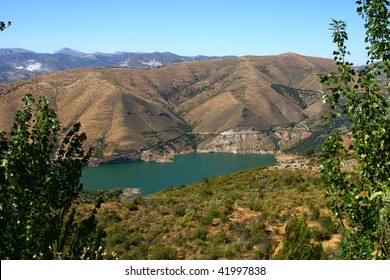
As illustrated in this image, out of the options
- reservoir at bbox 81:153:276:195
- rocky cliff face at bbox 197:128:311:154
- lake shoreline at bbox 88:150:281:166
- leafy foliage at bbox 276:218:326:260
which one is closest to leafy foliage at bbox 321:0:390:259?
leafy foliage at bbox 276:218:326:260

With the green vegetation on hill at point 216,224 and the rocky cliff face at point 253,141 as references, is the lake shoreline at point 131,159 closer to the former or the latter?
the rocky cliff face at point 253,141

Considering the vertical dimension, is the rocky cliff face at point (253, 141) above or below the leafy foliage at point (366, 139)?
below

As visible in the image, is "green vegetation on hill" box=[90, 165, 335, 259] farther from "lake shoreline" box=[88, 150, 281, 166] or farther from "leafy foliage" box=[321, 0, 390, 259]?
"lake shoreline" box=[88, 150, 281, 166]

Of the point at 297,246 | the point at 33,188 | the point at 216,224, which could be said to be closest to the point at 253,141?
the point at 216,224

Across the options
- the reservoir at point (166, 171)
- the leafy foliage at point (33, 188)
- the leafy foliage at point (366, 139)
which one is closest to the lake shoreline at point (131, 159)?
the reservoir at point (166, 171)

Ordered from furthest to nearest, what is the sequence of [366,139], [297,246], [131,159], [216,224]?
[131,159]
[216,224]
[297,246]
[366,139]

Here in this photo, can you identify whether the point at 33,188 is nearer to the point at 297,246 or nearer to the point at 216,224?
the point at 297,246

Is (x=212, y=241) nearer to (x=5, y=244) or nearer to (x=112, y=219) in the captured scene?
(x=112, y=219)
